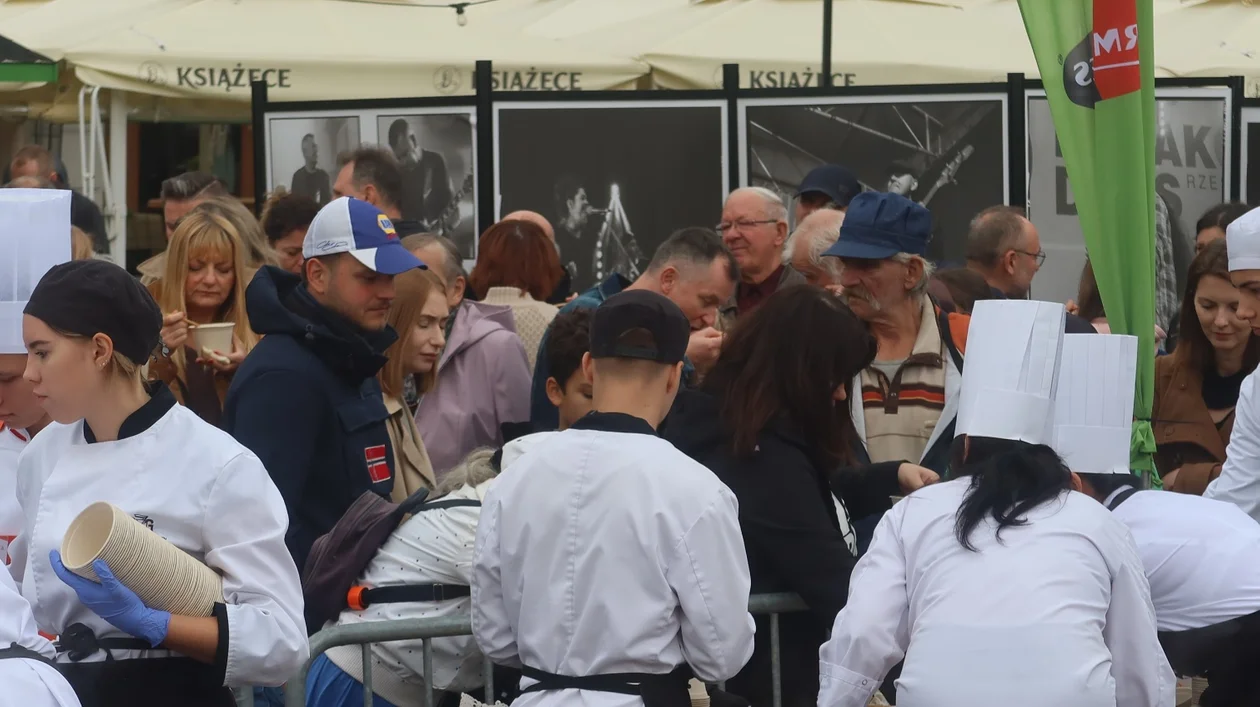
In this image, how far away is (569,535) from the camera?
3412mm

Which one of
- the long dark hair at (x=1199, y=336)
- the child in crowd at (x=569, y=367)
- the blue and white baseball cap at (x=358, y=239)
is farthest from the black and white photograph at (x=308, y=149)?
the long dark hair at (x=1199, y=336)

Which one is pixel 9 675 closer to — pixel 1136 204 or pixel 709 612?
pixel 709 612

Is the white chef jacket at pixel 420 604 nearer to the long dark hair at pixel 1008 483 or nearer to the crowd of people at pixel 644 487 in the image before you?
the crowd of people at pixel 644 487

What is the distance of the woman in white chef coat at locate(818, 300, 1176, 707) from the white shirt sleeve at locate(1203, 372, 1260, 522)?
1182 millimetres

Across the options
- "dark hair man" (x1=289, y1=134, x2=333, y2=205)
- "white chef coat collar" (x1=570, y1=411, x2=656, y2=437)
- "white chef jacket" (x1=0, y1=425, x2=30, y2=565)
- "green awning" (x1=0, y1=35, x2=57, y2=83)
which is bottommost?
"white chef jacket" (x1=0, y1=425, x2=30, y2=565)

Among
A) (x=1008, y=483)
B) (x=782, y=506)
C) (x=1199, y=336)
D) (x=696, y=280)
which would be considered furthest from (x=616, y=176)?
(x=1008, y=483)

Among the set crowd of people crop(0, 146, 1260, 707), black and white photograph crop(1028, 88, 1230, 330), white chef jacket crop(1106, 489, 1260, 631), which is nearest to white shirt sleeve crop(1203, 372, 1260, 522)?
crowd of people crop(0, 146, 1260, 707)

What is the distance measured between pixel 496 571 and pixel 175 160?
1130 centimetres

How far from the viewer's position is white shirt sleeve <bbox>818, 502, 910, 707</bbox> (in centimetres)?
347

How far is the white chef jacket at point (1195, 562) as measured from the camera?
3.80 meters

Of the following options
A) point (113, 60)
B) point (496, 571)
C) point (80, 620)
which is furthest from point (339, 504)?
point (113, 60)

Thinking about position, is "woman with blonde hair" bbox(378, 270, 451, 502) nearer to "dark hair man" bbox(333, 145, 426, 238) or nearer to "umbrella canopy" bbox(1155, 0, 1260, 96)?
"dark hair man" bbox(333, 145, 426, 238)

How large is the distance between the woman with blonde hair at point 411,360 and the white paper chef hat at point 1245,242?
2457 millimetres

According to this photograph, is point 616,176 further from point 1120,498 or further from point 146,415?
point 146,415
